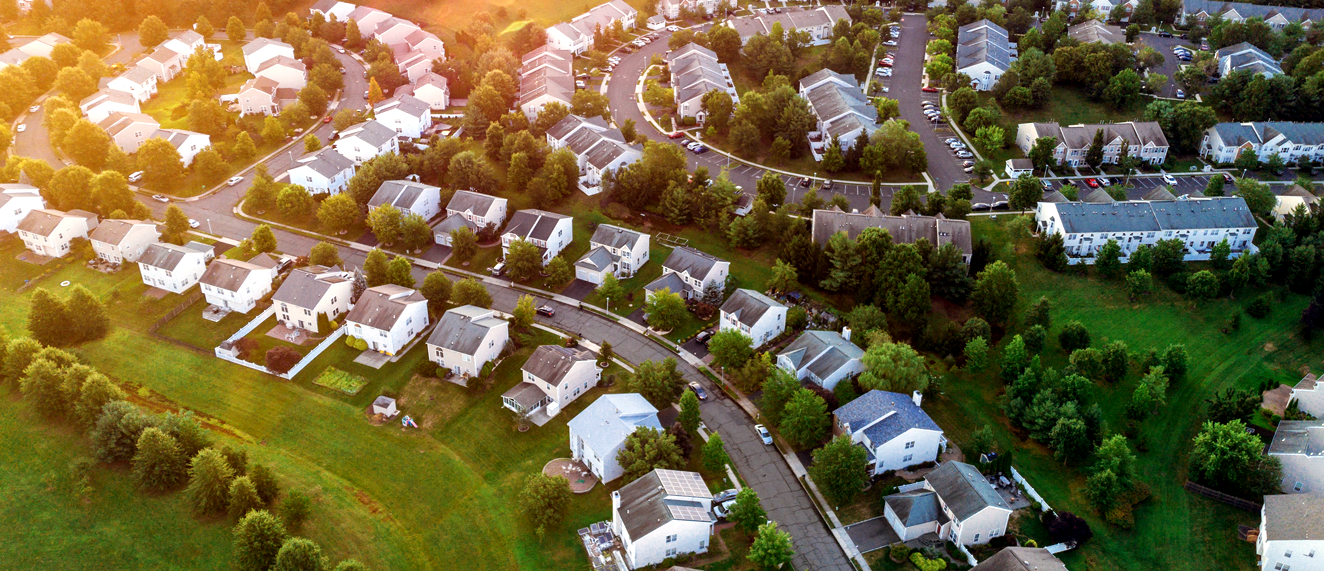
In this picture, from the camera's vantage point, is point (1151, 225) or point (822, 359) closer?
point (822, 359)

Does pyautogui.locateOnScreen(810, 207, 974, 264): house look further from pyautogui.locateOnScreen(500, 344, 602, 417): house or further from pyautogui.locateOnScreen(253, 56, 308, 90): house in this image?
pyautogui.locateOnScreen(253, 56, 308, 90): house

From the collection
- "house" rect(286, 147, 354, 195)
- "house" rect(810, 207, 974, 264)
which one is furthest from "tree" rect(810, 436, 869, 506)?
"house" rect(286, 147, 354, 195)

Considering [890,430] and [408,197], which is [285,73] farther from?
[890,430]

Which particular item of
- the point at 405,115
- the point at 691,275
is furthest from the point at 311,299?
the point at 405,115

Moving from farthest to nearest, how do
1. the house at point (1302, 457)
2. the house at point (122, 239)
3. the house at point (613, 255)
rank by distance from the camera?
the house at point (122, 239), the house at point (613, 255), the house at point (1302, 457)

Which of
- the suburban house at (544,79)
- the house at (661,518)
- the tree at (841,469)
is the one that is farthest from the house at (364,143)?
the tree at (841,469)

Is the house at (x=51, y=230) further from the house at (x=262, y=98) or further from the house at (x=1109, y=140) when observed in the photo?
the house at (x=1109, y=140)

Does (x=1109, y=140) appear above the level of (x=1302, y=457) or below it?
below
